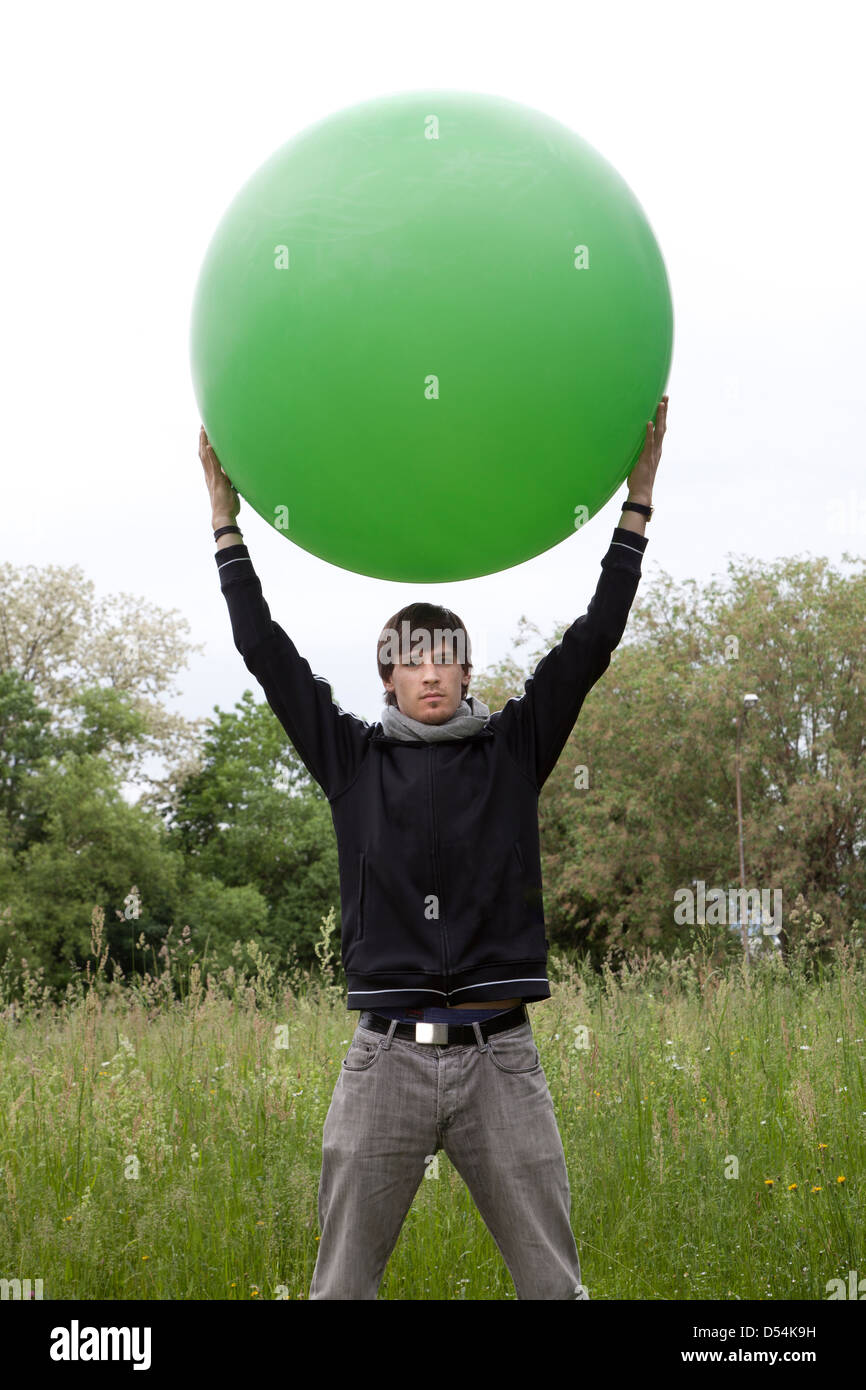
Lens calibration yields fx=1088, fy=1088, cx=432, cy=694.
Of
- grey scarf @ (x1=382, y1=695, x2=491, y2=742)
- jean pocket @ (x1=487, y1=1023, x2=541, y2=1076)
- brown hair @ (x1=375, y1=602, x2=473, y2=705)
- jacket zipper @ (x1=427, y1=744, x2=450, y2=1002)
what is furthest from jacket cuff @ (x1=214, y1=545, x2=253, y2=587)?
jean pocket @ (x1=487, y1=1023, x2=541, y2=1076)

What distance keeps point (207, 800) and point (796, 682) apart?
1594 cm

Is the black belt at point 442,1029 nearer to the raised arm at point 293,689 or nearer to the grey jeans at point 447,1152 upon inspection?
the grey jeans at point 447,1152

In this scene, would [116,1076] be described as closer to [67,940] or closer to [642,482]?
[642,482]

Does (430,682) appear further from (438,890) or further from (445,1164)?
(445,1164)

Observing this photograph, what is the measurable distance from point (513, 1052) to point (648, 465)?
4.30 ft

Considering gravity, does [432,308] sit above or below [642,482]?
above

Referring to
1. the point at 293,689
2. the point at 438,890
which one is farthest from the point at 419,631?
the point at 438,890

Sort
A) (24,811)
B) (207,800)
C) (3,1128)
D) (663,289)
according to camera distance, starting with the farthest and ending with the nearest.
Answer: (207,800)
(24,811)
(3,1128)
(663,289)

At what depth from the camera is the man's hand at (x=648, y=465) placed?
2.44 metres

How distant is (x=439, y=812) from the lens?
224 cm

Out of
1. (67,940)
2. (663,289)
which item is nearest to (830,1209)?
(663,289)

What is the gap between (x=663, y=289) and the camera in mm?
2361

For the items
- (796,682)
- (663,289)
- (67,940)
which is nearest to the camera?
(663,289)

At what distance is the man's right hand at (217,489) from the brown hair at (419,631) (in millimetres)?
454
